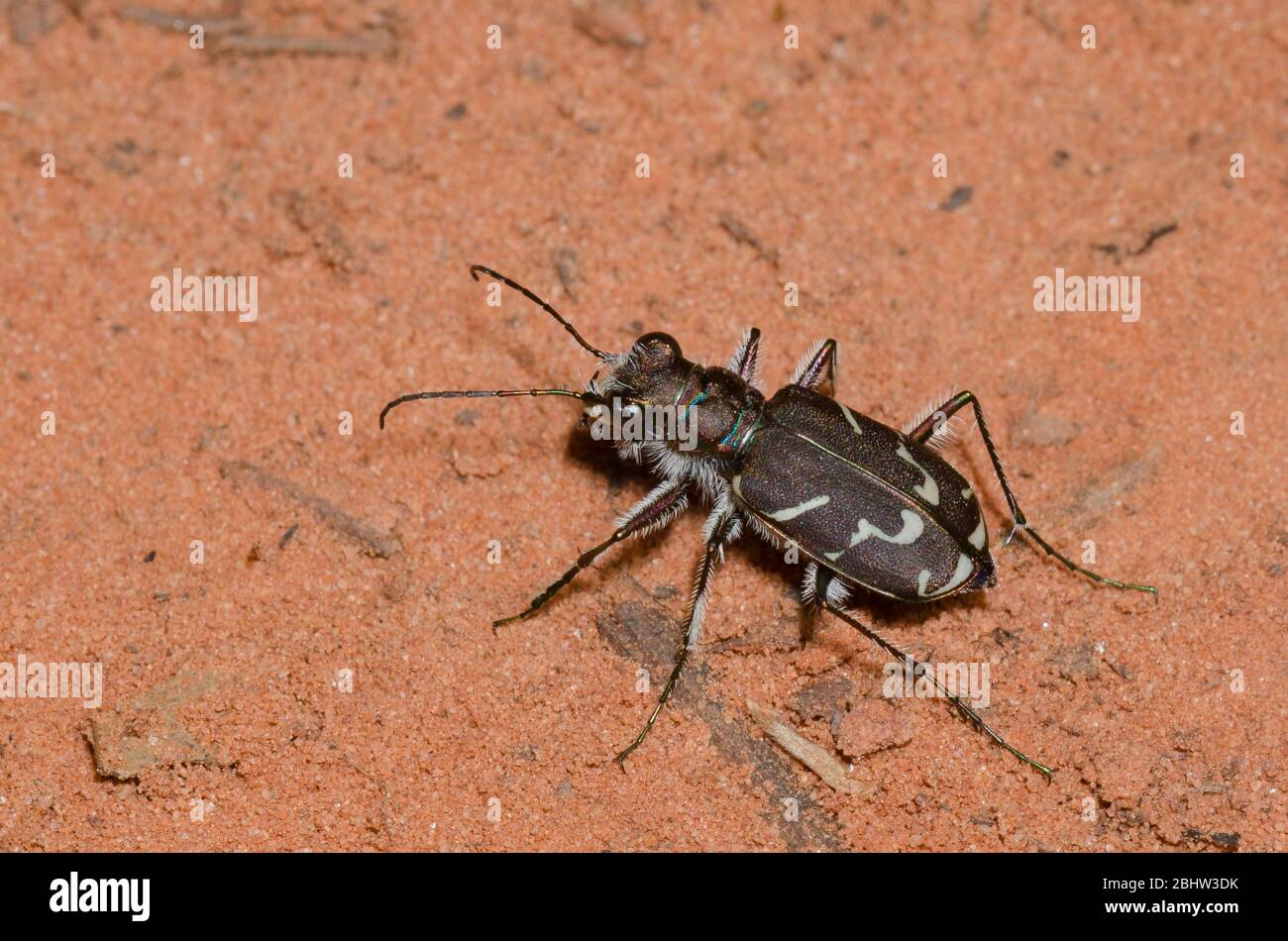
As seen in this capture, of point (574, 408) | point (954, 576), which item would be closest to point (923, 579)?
point (954, 576)

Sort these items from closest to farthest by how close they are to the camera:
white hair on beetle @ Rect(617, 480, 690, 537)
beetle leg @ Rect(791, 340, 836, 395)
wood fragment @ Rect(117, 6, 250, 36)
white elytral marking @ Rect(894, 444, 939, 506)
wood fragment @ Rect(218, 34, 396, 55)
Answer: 1. white elytral marking @ Rect(894, 444, 939, 506)
2. white hair on beetle @ Rect(617, 480, 690, 537)
3. beetle leg @ Rect(791, 340, 836, 395)
4. wood fragment @ Rect(218, 34, 396, 55)
5. wood fragment @ Rect(117, 6, 250, 36)

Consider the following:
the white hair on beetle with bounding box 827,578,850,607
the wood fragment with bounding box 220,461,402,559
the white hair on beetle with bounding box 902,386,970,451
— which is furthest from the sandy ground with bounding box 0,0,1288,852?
the white hair on beetle with bounding box 827,578,850,607

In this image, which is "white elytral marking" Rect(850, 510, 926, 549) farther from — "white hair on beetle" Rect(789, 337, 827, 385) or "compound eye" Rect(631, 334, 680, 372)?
"compound eye" Rect(631, 334, 680, 372)

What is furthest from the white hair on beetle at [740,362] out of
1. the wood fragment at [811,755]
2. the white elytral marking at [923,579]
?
the wood fragment at [811,755]

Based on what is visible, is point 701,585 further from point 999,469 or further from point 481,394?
point 999,469

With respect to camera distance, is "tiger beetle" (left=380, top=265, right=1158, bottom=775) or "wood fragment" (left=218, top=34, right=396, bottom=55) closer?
"tiger beetle" (left=380, top=265, right=1158, bottom=775)

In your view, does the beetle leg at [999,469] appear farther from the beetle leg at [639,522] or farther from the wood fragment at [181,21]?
the wood fragment at [181,21]
